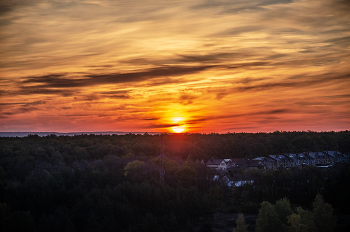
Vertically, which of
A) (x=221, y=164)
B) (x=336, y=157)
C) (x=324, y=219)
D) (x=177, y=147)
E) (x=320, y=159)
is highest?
(x=177, y=147)

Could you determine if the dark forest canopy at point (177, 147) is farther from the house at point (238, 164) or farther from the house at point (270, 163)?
the house at point (238, 164)

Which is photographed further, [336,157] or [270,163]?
[336,157]

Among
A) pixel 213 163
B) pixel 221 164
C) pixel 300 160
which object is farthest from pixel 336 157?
pixel 213 163

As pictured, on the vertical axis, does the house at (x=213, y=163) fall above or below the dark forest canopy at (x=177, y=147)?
below

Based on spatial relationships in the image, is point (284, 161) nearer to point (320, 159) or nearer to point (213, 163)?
point (320, 159)

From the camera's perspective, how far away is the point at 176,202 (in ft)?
156

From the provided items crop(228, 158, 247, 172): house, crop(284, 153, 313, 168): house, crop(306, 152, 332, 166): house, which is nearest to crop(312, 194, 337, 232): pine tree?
crop(228, 158, 247, 172): house

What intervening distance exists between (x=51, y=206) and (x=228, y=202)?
100ft

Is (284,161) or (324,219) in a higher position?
(284,161)

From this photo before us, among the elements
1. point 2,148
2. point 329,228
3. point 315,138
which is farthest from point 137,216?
point 315,138

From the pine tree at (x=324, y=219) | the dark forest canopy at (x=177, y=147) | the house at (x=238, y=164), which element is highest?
the dark forest canopy at (x=177, y=147)

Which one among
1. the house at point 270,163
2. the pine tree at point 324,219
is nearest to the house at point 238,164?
the house at point 270,163

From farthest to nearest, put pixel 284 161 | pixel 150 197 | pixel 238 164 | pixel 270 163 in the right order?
pixel 284 161 < pixel 270 163 < pixel 238 164 < pixel 150 197

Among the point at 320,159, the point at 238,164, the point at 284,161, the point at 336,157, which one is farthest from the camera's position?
the point at 336,157
